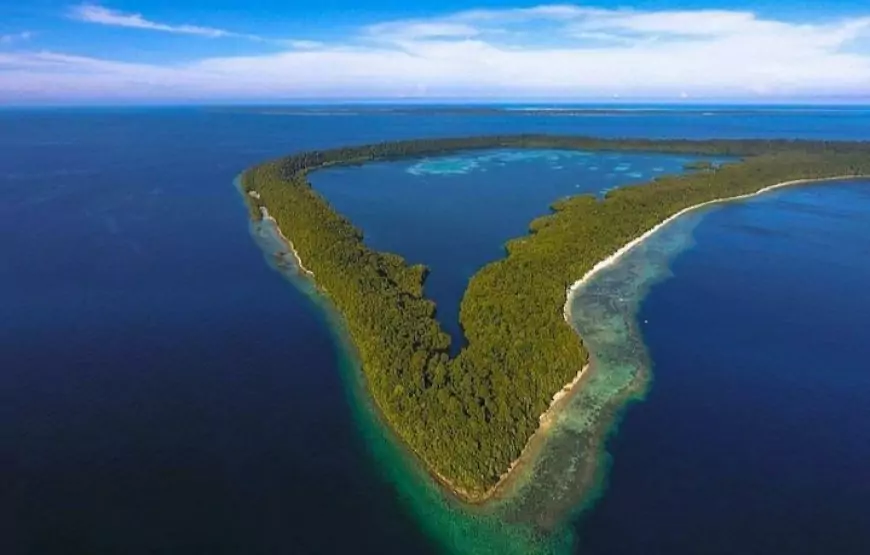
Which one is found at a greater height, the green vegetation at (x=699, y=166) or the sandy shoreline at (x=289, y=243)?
the green vegetation at (x=699, y=166)

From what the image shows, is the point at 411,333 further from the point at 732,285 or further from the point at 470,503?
the point at 732,285

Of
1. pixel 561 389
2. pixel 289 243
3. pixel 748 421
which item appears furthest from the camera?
pixel 289 243

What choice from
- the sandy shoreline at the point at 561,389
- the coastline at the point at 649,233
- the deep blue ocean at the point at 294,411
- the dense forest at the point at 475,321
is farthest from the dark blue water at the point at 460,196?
the coastline at the point at 649,233

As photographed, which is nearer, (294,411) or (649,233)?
(294,411)

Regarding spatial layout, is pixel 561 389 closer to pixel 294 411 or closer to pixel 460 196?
pixel 294 411

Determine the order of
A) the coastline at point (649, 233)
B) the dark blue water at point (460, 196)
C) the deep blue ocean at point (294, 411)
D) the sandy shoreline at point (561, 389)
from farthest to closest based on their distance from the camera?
the dark blue water at point (460, 196), the coastline at point (649, 233), the sandy shoreline at point (561, 389), the deep blue ocean at point (294, 411)

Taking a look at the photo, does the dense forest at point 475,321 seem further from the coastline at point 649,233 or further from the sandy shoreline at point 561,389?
the coastline at point 649,233

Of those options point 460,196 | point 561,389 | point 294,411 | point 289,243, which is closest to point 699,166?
point 460,196
